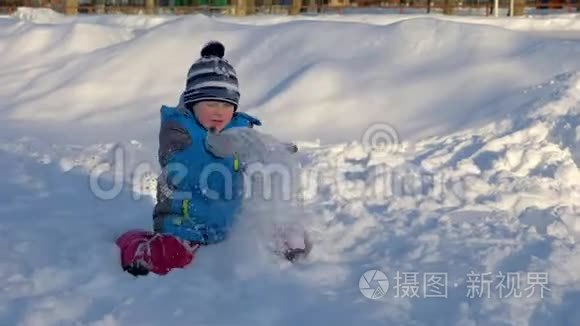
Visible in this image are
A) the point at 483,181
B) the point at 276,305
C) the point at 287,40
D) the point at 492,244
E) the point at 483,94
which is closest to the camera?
the point at 276,305

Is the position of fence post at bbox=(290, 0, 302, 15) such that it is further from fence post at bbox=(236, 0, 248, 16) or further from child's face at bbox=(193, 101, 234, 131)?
child's face at bbox=(193, 101, 234, 131)

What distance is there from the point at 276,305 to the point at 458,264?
0.92 metres

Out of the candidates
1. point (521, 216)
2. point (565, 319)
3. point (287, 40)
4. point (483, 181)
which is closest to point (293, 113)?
point (287, 40)

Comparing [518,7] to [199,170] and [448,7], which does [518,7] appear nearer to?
[448,7]

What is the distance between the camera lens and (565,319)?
2.92m

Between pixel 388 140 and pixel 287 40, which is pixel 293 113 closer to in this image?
pixel 388 140

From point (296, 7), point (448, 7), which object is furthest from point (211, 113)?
point (296, 7)

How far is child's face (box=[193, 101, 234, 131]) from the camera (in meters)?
3.66

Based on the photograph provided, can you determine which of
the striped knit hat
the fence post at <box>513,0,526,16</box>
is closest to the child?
the striped knit hat

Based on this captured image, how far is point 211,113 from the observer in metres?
3.66

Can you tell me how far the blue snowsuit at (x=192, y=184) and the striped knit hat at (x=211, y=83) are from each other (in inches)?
3.7

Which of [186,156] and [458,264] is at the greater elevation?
[186,156]

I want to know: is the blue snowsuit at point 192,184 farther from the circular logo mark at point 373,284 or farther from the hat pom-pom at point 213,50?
the circular logo mark at point 373,284

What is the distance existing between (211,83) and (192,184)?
488mm
